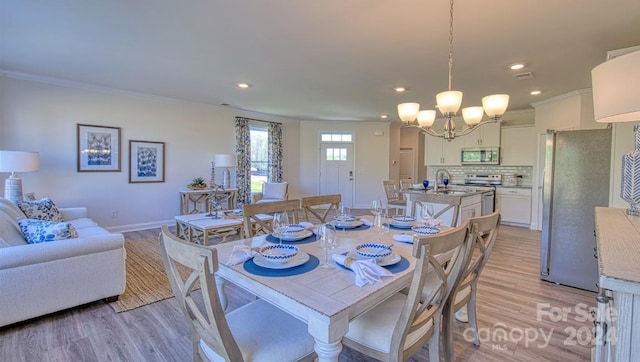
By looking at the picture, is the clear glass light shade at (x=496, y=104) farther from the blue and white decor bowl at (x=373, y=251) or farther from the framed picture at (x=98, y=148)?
the framed picture at (x=98, y=148)

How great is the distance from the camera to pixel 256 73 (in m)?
4.05

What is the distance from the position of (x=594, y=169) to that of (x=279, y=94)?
436cm

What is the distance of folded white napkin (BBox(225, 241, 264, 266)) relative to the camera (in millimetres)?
1568

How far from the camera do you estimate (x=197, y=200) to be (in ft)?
19.4

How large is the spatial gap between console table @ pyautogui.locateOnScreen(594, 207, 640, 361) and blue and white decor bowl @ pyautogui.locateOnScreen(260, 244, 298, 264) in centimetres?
120

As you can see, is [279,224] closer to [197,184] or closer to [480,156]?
[197,184]

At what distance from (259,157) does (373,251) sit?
6149mm

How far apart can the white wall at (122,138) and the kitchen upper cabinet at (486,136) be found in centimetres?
528

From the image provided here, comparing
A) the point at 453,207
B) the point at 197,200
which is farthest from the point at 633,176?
the point at 197,200

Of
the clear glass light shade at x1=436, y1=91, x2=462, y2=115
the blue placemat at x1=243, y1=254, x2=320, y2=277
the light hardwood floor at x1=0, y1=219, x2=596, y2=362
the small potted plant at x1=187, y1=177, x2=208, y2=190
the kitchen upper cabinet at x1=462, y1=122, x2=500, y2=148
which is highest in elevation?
the kitchen upper cabinet at x1=462, y1=122, x2=500, y2=148

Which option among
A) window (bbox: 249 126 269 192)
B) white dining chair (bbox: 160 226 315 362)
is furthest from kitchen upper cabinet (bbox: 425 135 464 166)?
white dining chair (bbox: 160 226 315 362)

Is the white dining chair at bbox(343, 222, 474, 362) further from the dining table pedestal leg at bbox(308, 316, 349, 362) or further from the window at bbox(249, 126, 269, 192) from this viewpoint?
the window at bbox(249, 126, 269, 192)

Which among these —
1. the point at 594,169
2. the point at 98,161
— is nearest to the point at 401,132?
the point at 594,169

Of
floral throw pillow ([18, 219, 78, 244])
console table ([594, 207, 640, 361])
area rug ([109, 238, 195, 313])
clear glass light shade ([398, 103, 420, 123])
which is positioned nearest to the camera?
console table ([594, 207, 640, 361])
